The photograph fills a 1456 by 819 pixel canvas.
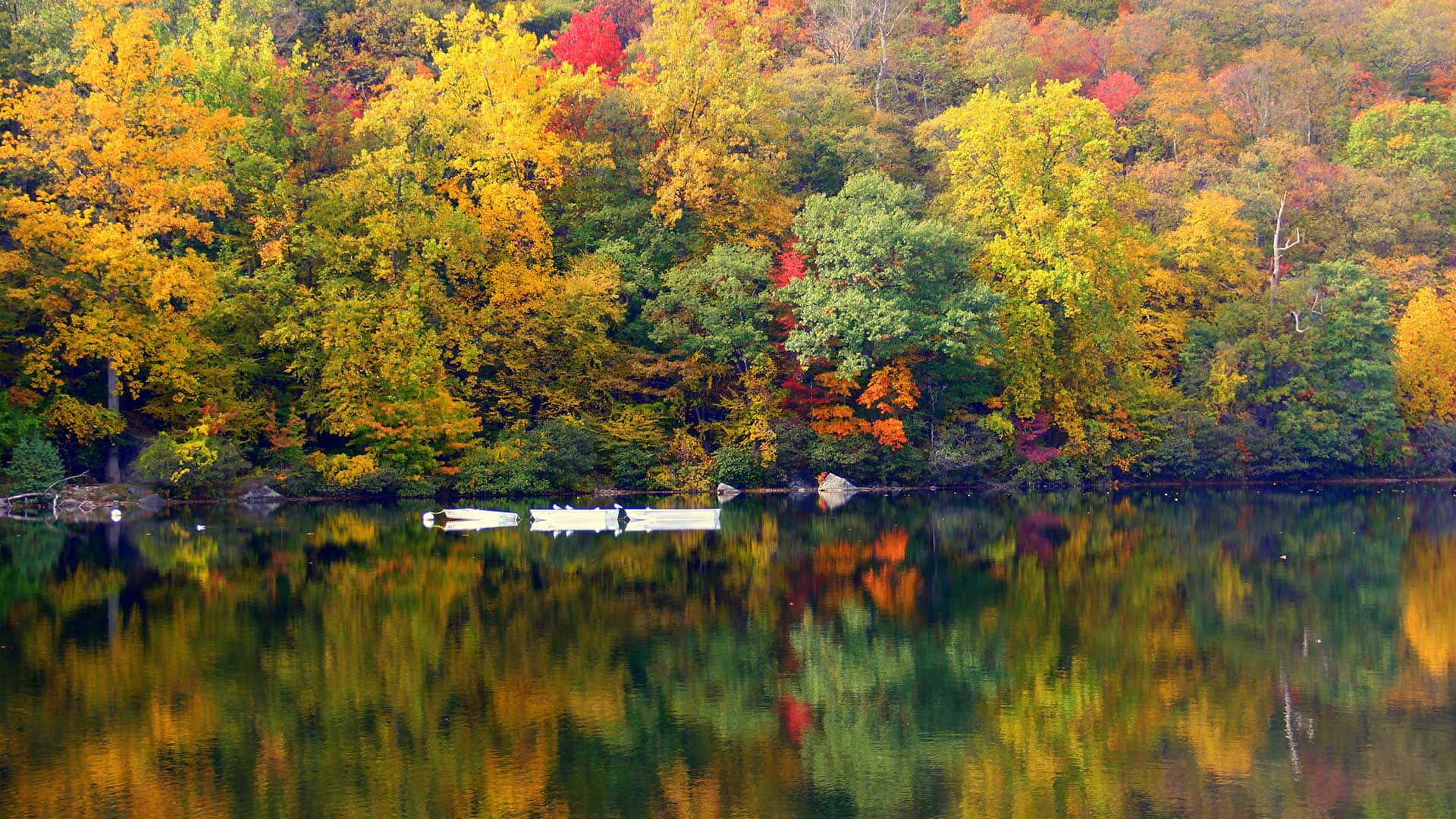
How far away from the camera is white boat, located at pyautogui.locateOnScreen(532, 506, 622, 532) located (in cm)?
3378

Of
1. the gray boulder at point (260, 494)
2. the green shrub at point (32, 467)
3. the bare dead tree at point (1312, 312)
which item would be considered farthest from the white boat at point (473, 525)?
the bare dead tree at point (1312, 312)

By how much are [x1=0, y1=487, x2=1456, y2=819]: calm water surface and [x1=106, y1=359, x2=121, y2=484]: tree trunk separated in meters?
10.2

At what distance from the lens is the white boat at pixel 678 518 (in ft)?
109

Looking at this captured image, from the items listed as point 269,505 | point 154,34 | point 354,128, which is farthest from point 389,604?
point 154,34

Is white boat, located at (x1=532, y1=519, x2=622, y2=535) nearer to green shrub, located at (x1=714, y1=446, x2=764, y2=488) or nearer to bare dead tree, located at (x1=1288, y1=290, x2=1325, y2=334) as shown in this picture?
green shrub, located at (x1=714, y1=446, x2=764, y2=488)

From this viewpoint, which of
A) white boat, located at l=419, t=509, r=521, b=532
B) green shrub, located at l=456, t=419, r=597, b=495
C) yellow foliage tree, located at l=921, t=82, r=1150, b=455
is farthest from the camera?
yellow foliage tree, located at l=921, t=82, r=1150, b=455

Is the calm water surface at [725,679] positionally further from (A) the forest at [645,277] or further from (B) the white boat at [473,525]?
(A) the forest at [645,277]

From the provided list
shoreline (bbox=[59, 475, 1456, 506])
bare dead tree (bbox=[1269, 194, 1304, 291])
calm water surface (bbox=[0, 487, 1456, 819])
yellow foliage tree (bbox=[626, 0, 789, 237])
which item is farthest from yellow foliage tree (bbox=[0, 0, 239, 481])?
bare dead tree (bbox=[1269, 194, 1304, 291])

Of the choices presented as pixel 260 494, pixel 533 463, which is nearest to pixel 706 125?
pixel 533 463

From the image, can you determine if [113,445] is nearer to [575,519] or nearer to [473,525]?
[473,525]

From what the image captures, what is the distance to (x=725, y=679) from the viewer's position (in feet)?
54.3

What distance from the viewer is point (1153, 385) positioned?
49375 millimetres

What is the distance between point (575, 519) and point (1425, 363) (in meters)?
34.8

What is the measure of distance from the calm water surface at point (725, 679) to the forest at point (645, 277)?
486 inches
